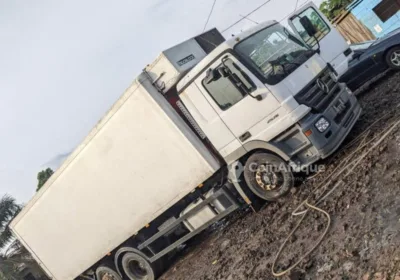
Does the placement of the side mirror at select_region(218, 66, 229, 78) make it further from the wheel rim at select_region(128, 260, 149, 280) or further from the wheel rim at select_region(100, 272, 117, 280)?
A: the wheel rim at select_region(100, 272, 117, 280)

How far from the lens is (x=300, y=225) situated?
634cm

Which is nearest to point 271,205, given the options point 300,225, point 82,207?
point 300,225

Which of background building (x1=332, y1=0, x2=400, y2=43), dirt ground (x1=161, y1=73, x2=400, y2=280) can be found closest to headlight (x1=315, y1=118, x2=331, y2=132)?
dirt ground (x1=161, y1=73, x2=400, y2=280)

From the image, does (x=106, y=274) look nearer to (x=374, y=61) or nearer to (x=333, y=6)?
(x=374, y=61)

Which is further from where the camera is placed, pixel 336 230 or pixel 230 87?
pixel 230 87

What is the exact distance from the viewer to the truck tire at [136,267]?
9453 mm

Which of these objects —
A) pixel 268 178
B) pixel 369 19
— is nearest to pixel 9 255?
pixel 268 178

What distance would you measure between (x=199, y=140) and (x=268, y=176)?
4.45 ft

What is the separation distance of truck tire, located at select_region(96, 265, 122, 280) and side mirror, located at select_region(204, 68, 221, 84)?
5.27 meters

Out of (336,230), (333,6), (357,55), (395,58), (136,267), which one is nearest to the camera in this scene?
(336,230)

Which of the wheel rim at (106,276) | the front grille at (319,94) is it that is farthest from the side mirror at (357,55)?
the wheel rim at (106,276)

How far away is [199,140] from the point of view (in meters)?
7.68

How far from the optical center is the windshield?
7.10 meters

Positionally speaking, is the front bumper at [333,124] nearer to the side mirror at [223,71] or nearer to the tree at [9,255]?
the side mirror at [223,71]
